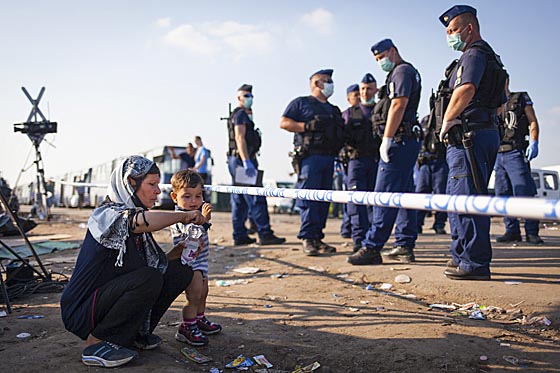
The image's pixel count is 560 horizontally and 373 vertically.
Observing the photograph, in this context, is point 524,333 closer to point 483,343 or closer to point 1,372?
point 483,343

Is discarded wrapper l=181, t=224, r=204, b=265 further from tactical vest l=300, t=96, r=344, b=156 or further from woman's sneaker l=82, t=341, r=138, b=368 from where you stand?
tactical vest l=300, t=96, r=344, b=156

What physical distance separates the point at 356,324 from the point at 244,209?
4372 millimetres

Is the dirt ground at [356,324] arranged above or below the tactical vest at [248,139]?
below

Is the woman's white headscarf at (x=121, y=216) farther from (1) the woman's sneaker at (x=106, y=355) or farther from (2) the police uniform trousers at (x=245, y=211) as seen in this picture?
(2) the police uniform trousers at (x=245, y=211)

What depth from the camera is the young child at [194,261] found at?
9.05 feet

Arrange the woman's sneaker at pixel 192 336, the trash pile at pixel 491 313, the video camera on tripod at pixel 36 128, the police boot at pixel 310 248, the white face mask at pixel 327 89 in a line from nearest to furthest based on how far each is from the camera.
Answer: the woman's sneaker at pixel 192 336
the trash pile at pixel 491 313
the police boot at pixel 310 248
the white face mask at pixel 327 89
the video camera on tripod at pixel 36 128

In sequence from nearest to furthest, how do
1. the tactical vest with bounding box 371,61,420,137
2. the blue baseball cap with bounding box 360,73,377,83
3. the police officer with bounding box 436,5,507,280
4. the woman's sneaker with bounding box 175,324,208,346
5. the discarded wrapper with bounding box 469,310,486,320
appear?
the woman's sneaker with bounding box 175,324,208,346, the discarded wrapper with bounding box 469,310,486,320, the police officer with bounding box 436,5,507,280, the tactical vest with bounding box 371,61,420,137, the blue baseball cap with bounding box 360,73,377,83

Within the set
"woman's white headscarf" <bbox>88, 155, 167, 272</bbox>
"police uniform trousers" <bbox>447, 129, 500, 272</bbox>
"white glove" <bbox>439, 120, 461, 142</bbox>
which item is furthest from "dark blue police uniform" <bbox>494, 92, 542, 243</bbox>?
"woman's white headscarf" <bbox>88, 155, 167, 272</bbox>

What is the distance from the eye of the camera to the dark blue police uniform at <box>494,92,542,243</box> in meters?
6.34

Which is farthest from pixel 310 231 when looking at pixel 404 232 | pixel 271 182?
pixel 271 182

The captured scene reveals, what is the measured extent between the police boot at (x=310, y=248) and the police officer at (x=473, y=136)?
2007 millimetres

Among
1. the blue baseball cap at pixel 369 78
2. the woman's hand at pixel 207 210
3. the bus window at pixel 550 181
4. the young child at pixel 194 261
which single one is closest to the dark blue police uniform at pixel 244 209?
the blue baseball cap at pixel 369 78

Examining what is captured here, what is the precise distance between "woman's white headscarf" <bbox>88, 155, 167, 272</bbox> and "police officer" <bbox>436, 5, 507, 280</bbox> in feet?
8.36

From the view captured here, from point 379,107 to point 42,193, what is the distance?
10.8 metres
